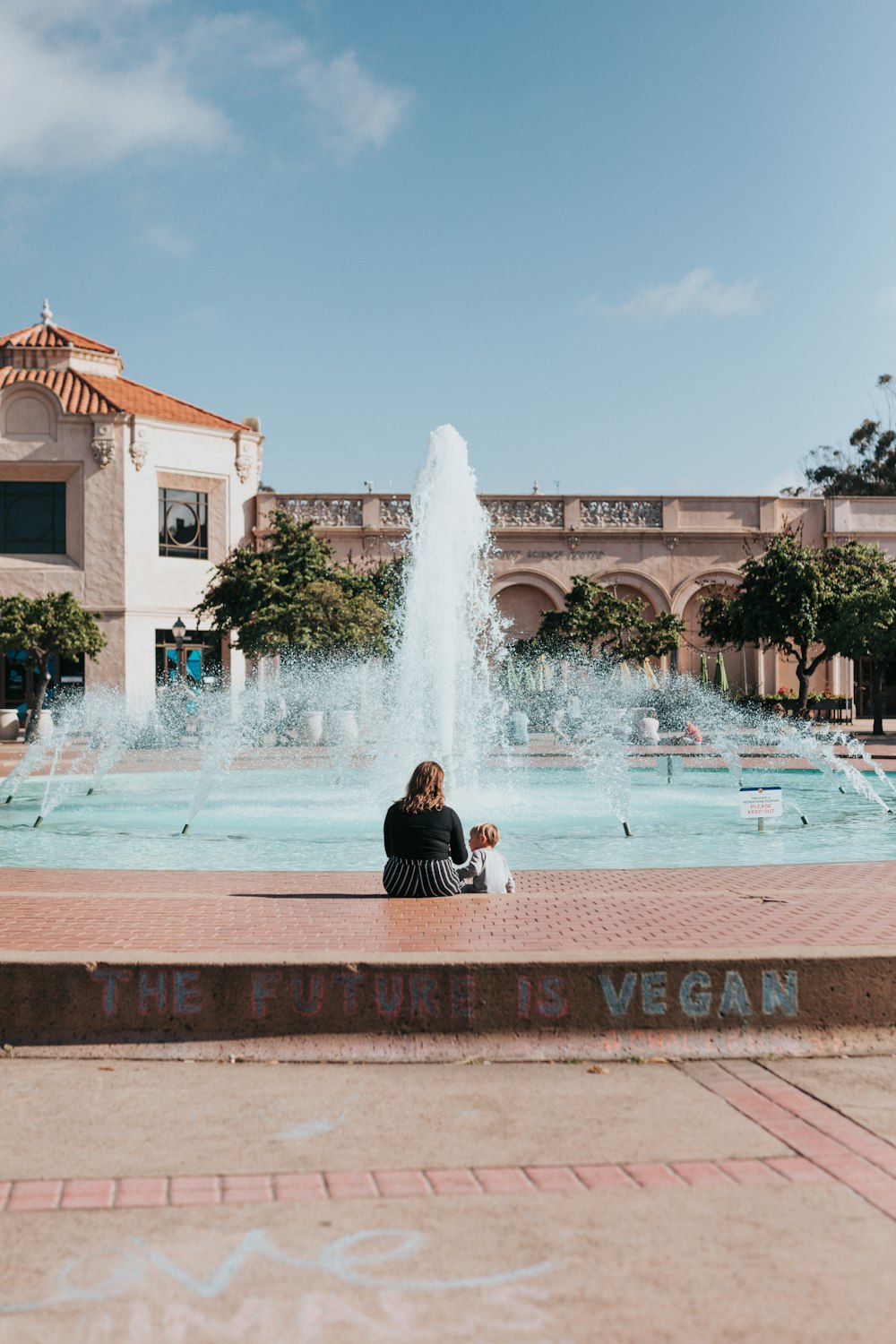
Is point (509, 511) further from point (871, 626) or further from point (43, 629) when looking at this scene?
point (43, 629)

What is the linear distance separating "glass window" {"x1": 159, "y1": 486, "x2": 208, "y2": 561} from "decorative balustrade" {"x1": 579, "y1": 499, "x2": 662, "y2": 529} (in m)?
13.4

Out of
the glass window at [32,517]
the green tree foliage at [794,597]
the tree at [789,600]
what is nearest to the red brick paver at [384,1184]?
the green tree foliage at [794,597]

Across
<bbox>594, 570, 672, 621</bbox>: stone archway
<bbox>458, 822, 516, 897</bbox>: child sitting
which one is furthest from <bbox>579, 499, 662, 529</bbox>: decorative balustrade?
<bbox>458, 822, 516, 897</bbox>: child sitting

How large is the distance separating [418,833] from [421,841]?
0.05 meters

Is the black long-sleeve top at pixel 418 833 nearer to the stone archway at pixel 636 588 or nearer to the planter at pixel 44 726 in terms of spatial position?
the planter at pixel 44 726

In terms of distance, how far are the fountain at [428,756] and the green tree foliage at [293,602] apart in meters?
1.74

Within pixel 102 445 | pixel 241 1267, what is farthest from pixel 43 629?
pixel 241 1267

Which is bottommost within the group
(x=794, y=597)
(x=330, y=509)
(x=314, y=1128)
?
(x=314, y=1128)

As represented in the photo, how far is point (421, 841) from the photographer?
7801mm

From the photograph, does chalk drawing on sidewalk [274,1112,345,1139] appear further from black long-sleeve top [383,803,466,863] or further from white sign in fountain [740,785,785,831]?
white sign in fountain [740,785,785,831]

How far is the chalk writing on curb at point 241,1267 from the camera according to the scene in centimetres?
321

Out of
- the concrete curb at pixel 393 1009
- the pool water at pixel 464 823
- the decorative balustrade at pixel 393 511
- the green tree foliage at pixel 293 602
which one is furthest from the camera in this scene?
the decorative balustrade at pixel 393 511

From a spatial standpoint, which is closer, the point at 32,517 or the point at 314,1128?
the point at 314,1128

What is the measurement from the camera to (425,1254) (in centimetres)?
341
